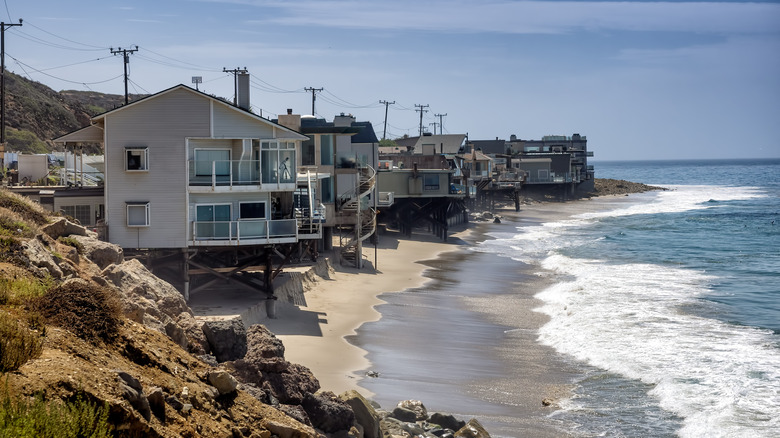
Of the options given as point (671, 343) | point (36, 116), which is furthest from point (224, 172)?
point (36, 116)

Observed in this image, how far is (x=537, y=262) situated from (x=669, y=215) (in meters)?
49.6

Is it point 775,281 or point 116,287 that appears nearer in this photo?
point 116,287

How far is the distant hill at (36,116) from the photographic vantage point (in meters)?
71.2

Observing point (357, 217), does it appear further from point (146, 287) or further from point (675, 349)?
point (146, 287)

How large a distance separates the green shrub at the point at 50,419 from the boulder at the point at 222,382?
3.09 m

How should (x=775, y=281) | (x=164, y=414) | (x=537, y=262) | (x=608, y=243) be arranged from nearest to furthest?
(x=164, y=414) → (x=775, y=281) → (x=537, y=262) → (x=608, y=243)

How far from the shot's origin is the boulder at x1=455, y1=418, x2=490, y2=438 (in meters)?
17.3

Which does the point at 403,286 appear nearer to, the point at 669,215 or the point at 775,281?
the point at 775,281

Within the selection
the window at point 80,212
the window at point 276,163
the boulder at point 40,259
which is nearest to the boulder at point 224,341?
the boulder at point 40,259

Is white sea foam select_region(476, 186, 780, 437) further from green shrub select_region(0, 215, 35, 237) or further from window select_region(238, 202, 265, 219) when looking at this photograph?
green shrub select_region(0, 215, 35, 237)

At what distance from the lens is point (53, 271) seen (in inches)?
610

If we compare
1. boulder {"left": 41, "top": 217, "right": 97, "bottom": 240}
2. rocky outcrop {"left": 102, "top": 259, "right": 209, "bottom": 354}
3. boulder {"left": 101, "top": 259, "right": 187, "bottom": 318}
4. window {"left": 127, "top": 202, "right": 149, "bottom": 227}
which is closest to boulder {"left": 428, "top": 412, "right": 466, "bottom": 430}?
rocky outcrop {"left": 102, "top": 259, "right": 209, "bottom": 354}

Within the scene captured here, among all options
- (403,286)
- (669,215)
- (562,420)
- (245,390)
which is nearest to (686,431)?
(562,420)

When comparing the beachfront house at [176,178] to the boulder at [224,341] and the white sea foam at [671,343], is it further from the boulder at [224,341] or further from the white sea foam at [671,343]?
the boulder at [224,341]
